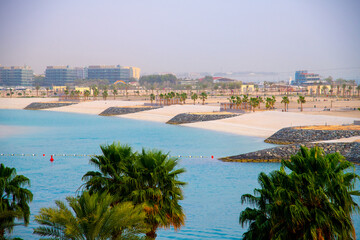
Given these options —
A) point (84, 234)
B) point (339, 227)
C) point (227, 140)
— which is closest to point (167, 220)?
point (84, 234)

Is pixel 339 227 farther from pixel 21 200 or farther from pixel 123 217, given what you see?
pixel 21 200

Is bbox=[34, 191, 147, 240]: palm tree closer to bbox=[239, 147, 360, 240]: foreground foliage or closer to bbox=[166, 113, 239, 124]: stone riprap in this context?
bbox=[239, 147, 360, 240]: foreground foliage

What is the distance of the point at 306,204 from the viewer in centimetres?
1486

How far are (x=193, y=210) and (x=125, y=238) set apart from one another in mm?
14188

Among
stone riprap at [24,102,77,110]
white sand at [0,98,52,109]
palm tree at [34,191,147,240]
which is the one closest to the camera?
palm tree at [34,191,147,240]

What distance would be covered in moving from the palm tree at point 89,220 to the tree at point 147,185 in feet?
7.51

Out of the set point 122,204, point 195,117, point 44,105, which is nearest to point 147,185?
point 122,204

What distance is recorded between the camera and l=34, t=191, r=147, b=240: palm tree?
42.9ft

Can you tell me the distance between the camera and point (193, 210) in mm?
27953

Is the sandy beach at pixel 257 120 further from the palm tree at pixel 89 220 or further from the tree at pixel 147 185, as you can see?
the palm tree at pixel 89 220

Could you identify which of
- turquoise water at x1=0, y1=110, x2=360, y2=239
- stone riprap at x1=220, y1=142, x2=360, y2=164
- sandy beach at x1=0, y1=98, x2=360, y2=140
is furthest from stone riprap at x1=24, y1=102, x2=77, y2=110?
stone riprap at x1=220, y1=142, x2=360, y2=164

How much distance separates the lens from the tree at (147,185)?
16.5m

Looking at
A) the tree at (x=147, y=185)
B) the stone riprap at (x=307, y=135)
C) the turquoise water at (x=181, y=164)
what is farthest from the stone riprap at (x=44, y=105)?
the tree at (x=147, y=185)

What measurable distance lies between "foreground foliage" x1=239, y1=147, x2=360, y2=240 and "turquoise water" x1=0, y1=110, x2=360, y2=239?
8486 millimetres
